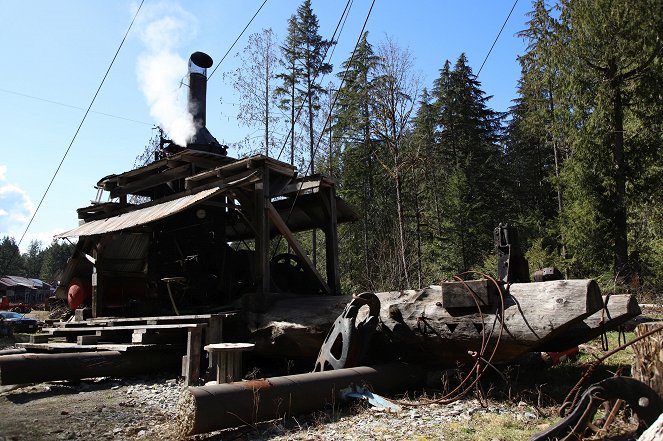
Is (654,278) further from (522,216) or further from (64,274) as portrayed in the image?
(64,274)

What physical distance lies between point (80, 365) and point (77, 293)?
20.8ft

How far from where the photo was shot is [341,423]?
17.6ft

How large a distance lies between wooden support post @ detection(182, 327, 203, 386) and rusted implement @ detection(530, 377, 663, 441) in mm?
5827

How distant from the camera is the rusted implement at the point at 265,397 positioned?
493cm

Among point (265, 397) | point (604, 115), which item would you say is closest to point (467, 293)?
point (265, 397)

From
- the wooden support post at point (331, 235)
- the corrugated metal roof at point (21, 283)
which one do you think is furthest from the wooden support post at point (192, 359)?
the corrugated metal roof at point (21, 283)

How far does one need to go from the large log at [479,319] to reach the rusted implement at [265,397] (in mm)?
623

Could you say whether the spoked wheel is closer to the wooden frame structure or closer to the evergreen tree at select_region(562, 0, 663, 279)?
the wooden frame structure

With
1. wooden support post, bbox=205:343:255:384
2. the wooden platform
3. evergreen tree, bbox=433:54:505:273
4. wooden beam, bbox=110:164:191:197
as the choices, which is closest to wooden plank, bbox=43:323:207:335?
the wooden platform

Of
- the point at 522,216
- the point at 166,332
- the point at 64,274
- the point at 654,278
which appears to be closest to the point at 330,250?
the point at 166,332

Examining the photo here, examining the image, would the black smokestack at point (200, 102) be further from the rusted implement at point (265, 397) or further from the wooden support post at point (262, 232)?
the rusted implement at point (265, 397)

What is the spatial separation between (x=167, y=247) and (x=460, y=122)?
28.5 meters

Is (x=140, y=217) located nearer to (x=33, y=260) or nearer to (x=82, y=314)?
(x=82, y=314)

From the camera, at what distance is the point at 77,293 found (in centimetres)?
1432
